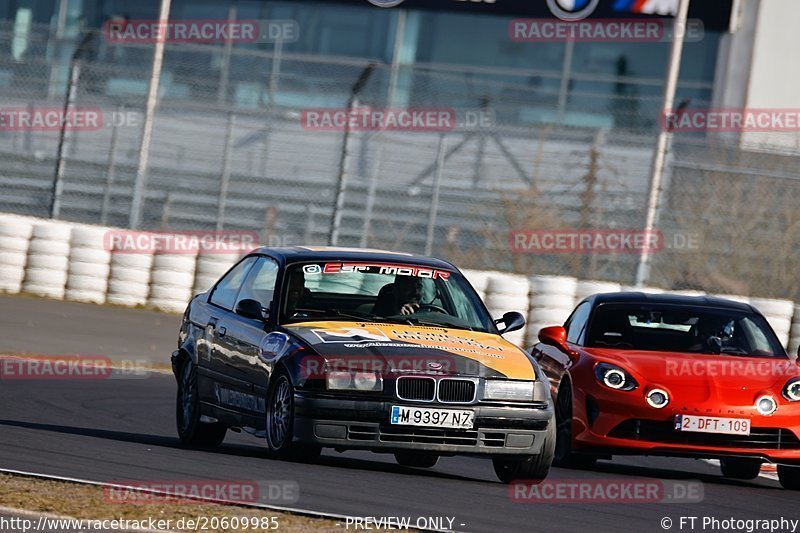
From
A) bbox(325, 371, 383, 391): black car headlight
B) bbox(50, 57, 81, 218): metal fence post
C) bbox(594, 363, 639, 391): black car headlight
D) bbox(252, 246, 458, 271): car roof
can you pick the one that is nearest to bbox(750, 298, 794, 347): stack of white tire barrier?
bbox(594, 363, 639, 391): black car headlight

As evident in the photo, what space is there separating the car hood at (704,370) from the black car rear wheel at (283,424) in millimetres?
2386

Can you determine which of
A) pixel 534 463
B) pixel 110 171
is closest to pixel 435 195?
pixel 110 171

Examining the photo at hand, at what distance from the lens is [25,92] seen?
2239cm

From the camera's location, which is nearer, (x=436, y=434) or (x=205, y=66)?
(x=436, y=434)

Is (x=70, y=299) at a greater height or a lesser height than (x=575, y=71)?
lesser

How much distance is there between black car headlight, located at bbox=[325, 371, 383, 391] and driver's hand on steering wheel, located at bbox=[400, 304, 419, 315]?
108 centimetres

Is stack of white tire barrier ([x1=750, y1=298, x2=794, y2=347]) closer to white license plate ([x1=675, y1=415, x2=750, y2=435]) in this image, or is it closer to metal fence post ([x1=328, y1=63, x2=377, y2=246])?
metal fence post ([x1=328, y1=63, x2=377, y2=246])

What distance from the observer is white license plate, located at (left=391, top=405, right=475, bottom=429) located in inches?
340

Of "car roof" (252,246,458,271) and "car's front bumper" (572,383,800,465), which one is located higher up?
"car roof" (252,246,458,271)

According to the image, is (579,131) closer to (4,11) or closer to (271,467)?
(271,467)

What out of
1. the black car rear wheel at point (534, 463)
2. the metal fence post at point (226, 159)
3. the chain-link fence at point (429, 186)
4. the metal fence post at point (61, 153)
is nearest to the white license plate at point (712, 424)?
the black car rear wheel at point (534, 463)

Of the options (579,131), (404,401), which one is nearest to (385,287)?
(404,401)

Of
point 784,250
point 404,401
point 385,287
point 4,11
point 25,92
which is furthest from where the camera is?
point 4,11

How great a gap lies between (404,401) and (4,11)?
26.5 metres
